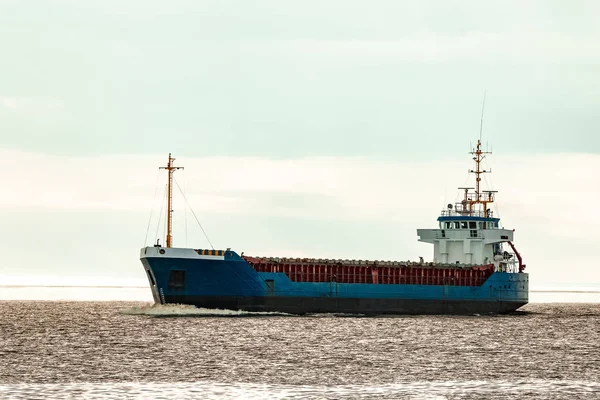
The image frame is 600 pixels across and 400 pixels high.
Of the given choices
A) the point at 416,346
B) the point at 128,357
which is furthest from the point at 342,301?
the point at 128,357

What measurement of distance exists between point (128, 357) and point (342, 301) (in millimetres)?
32905

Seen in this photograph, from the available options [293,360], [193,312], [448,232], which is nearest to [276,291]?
[193,312]

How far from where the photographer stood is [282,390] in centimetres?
3306

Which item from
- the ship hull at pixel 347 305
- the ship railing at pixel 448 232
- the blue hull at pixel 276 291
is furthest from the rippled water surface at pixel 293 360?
the ship railing at pixel 448 232

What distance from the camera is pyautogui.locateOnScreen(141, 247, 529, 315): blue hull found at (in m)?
67.8

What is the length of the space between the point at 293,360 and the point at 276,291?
92.9 feet

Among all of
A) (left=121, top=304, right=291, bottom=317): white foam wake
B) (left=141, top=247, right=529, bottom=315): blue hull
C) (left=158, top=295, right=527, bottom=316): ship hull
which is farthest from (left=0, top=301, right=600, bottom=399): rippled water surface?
(left=141, top=247, right=529, bottom=315): blue hull

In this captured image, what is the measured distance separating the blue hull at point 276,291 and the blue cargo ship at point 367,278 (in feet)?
0.23

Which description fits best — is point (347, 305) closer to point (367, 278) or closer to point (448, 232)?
point (367, 278)

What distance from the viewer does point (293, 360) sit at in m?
42.0

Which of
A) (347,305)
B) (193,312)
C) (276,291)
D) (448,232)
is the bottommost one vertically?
(193,312)

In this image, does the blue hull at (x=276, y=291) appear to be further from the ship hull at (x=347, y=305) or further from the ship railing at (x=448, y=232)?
the ship railing at (x=448, y=232)

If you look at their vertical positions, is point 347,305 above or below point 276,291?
below

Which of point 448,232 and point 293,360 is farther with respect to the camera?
point 448,232
